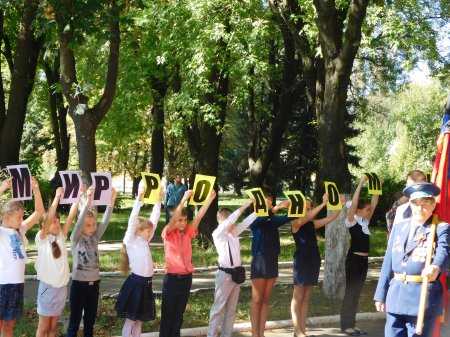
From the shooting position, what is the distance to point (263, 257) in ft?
26.3

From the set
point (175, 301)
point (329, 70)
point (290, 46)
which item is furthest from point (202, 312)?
point (290, 46)

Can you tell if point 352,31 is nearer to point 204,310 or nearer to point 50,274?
point 204,310

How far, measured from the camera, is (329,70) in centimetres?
1133

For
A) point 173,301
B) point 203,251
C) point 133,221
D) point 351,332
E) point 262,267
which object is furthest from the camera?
point 203,251

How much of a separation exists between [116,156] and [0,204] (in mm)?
39952

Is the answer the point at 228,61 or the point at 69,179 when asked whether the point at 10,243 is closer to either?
the point at 69,179

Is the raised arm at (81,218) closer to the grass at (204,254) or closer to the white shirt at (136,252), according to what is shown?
the white shirt at (136,252)

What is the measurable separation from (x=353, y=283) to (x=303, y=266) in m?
0.78

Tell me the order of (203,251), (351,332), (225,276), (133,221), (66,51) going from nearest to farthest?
(133,221) < (225,276) < (351,332) < (66,51) < (203,251)

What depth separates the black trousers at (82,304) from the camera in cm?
743

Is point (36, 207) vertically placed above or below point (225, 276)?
above

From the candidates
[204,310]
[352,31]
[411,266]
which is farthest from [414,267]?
[352,31]

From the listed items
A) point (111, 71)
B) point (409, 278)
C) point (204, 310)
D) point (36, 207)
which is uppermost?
point (111, 71)

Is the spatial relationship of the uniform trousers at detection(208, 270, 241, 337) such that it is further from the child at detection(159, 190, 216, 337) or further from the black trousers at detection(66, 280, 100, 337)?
the black trousers at detection(66, 280, 100, 337)
